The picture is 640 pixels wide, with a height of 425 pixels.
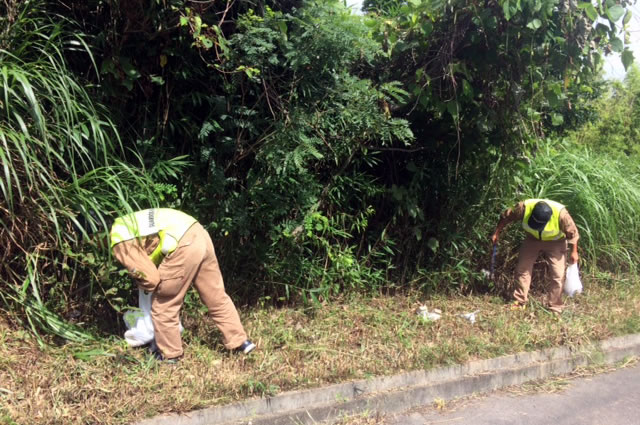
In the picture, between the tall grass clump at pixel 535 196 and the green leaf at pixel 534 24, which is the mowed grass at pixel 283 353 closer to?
the tall grass clump at pixel 535 196

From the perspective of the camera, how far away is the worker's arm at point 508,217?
17.8 feet

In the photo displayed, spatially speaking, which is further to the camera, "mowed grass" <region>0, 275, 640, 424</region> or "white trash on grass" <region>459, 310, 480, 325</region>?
"white trash on grass" <region>459, 310, 480, 325</region>

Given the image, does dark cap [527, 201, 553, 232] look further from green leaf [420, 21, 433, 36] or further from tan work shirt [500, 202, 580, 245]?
green leaf [420, 21, 433, 36]

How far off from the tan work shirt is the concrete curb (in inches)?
42.0

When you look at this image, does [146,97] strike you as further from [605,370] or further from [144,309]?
[605,370]

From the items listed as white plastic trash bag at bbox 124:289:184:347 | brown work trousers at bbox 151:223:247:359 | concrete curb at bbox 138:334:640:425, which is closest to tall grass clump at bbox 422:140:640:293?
concrete curb at bbox 138:334:640:425

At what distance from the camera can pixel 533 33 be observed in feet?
13.9

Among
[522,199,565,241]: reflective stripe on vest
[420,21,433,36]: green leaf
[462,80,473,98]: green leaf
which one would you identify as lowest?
[522,199,565,241]: reflective stripe on vest

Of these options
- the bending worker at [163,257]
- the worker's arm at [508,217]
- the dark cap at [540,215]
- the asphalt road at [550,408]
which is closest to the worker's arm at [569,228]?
the dark cap at [540,215]

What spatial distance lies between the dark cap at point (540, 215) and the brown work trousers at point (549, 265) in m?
0.32

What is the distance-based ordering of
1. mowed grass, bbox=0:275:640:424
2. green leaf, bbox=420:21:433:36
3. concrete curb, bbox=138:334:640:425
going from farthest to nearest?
green leaf, bbox=420:21:433:36 → concrete curb, bbox=138:334:640:425 → mowed grass, bbox=0:275:640:424

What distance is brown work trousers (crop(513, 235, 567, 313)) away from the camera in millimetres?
5383

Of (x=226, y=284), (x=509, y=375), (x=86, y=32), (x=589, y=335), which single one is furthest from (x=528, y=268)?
(x=86, y=32)

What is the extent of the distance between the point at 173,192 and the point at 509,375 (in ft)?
10.2
